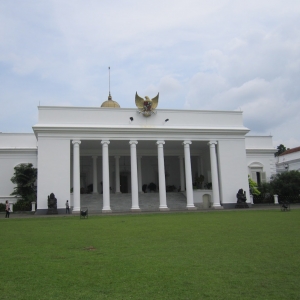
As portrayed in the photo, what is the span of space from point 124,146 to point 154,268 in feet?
87.1

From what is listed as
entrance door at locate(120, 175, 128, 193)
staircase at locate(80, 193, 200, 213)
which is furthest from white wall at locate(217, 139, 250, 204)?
entrance door at locate(120, 175, 128, 193)

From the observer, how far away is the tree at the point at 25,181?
1221 inches

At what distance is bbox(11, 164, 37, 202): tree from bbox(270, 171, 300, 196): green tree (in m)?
22.2

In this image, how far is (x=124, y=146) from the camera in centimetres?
3297

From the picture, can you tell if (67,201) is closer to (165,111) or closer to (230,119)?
(165,111)

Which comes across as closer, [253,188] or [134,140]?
[134,140]

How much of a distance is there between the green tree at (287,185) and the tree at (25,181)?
72.9ft

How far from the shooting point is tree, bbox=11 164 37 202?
31.0m

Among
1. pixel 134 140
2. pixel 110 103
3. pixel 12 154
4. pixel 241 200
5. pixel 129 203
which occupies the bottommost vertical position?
pixel 241 200

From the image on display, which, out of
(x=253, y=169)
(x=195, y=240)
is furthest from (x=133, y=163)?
(x=195, y=240)

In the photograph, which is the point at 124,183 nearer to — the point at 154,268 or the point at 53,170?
the point at 53,170


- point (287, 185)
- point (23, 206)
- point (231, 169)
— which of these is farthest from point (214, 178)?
point (23, 206)

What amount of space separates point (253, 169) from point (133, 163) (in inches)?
609

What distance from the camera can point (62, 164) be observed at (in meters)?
26.9
